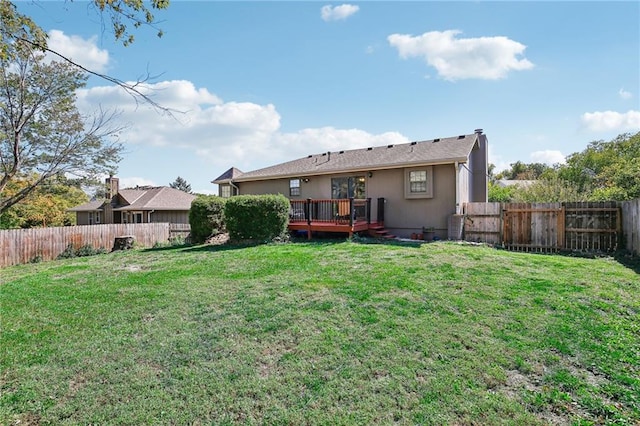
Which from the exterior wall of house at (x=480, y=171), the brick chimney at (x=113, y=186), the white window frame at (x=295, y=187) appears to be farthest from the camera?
the brick chimney at (x=113, y=186)

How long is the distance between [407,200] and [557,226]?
15.7 feet

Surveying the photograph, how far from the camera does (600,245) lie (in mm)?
9180

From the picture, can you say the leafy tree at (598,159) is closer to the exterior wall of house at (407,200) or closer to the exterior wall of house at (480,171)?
the exterior wall of house at (480,171)

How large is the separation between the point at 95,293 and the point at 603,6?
1350 centimetres

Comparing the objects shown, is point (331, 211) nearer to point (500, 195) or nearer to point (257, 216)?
point (257, 216)

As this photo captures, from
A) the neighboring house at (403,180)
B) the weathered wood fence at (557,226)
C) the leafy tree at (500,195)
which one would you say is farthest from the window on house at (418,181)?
the leafy tree at (500,195)

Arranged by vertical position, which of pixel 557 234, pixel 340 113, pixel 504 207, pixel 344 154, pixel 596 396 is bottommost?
pixel 596 396

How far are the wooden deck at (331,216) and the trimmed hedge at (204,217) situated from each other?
313 centimetres

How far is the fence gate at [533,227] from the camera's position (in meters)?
9.74

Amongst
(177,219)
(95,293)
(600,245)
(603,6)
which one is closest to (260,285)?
(95,293)

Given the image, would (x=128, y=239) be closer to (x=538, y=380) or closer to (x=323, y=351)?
(x=323, y=351)

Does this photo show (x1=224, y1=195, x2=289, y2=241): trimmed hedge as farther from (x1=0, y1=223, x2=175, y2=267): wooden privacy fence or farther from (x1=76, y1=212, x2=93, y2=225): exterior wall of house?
(x1=76, y1=212, x2=93, y2=225): exterior wall of house

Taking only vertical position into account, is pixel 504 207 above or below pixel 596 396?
above

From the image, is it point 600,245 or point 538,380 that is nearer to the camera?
point 538,380
